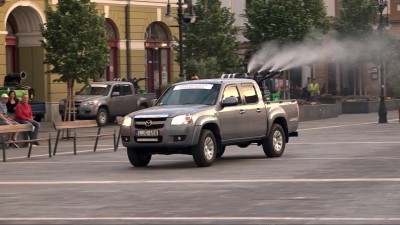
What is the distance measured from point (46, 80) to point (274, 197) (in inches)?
1307

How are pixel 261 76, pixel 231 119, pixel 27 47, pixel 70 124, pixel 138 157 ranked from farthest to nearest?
1. pixel 27 47
2. pixel 261 76
3. pixel 70 124
4. pixel 231 119
5. pixel 138 157

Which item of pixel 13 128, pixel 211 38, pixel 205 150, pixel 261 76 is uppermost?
pixel 211 38

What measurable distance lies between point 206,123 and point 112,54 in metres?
31.0

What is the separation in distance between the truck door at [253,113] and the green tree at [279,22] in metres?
26.5

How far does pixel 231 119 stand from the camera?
78.2ft

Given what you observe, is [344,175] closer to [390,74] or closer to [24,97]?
[24,97]

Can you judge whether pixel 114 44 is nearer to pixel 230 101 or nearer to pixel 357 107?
pixel 357 107

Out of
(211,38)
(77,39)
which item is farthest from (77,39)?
(211,38)

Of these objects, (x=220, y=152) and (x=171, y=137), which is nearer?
(x=171, y=137)

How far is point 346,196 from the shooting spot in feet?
54.0

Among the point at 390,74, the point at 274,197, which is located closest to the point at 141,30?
the point at 390,74

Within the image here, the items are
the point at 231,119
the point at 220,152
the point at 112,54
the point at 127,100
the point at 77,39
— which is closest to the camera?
the point at 231,119

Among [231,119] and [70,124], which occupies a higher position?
[231,119]

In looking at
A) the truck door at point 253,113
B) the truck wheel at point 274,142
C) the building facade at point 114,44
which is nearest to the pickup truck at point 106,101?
the building facade at point 114,44
